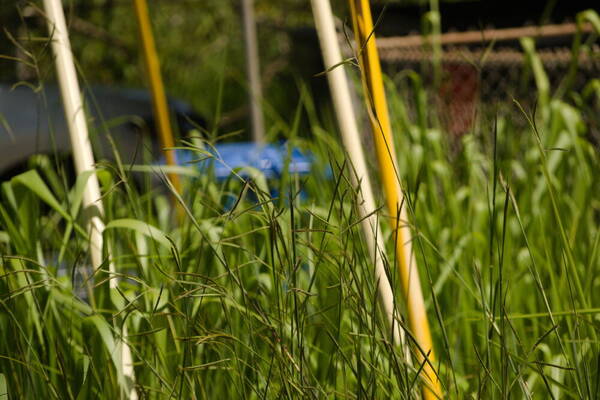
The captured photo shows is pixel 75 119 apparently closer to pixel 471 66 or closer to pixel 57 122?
pixel 471 66

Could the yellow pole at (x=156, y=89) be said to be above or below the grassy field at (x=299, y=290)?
above

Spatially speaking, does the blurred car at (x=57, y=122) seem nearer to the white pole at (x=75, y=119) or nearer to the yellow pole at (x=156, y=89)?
the yellow pole at (x=156, y=89)

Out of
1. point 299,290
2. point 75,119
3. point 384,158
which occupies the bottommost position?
point 299,290

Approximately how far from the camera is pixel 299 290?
102cm

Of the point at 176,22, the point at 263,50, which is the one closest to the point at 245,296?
the point at 263,50

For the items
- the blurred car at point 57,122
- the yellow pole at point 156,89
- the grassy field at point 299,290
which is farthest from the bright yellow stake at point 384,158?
the blurred car at point 57,122

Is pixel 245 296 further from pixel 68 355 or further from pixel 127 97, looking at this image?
pixel 127 97

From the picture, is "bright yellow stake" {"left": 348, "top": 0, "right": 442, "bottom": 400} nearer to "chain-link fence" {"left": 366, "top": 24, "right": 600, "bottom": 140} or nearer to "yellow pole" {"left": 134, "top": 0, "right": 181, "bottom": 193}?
"yellow pole" {"left": 134, "top": 0, "right": 181, "bottom": 193}

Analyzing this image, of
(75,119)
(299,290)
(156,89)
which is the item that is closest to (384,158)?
(299,290)

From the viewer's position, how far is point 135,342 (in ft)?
5.16

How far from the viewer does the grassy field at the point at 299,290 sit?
114cm

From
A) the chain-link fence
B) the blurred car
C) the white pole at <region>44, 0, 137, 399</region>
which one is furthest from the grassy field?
the blurred car

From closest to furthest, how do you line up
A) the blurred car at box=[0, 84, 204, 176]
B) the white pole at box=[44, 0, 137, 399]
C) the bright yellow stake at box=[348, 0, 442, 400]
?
the bright yellow stake at box=[348, 0, 442, 400] < the white pole at box=[44, 0, 137, 399] < the blurred car at box=[0, 84, 204, 176]

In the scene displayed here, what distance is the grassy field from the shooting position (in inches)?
44.8
